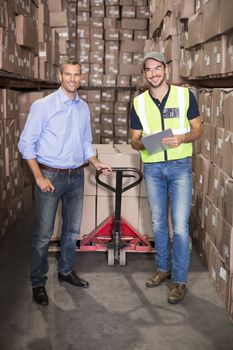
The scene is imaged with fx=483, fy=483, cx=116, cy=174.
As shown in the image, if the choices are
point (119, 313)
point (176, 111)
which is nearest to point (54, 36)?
point (176, 111)

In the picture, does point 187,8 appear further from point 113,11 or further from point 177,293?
point 113,11

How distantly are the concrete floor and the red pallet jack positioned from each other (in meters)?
0.15

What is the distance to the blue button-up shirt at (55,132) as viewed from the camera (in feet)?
11.4

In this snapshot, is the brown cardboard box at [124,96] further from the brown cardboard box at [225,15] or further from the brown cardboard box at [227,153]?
the brown cardboard box at [227,153]

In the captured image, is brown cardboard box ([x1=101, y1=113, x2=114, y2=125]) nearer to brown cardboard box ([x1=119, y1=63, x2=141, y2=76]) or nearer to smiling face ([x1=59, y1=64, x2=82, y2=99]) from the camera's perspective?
brown cardboard box ([x1=119, y1=63, x2=141, y2=76])

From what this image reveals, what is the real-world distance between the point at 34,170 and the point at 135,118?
93 cm

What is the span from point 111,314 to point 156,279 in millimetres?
679

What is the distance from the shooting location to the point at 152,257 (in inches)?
193

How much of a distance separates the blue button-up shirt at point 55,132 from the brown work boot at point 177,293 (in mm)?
1243

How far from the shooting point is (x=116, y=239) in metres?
4.52

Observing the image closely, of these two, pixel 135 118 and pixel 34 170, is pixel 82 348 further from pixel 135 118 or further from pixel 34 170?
pixel 135 118

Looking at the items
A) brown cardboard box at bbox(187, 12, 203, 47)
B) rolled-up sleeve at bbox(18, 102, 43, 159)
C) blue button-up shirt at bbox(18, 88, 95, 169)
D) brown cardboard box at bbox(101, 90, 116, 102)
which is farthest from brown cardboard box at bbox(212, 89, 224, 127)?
brown cardboard box at bbox(101, 90, 116, 102)

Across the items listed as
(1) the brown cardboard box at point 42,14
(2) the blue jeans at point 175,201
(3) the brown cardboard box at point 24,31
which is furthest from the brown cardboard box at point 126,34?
(2) the blue jeans at point 175,201

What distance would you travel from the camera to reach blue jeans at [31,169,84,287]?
3.63 metres
